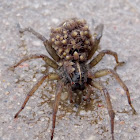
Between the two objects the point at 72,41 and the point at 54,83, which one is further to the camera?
the point at 54,83

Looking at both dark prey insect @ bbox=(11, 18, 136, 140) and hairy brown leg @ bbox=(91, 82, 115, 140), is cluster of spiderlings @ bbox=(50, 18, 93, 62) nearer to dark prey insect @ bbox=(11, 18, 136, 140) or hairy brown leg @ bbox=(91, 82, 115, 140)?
dark prey insect @ bbox=(11, 18, 136, 140)

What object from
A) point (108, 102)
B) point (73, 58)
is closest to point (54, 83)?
point (73, 58)

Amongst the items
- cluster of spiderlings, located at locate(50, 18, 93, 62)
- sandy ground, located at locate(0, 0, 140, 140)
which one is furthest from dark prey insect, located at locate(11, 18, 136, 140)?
sandy ground, located at locate(0, 0, 140, 140)

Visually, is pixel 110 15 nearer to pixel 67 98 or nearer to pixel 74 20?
pixel 74 20

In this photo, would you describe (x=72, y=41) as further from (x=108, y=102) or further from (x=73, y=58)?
(x=108, y=102)

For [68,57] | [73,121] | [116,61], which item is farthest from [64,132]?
[116,61]

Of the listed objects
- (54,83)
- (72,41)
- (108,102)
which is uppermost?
(72,41)
